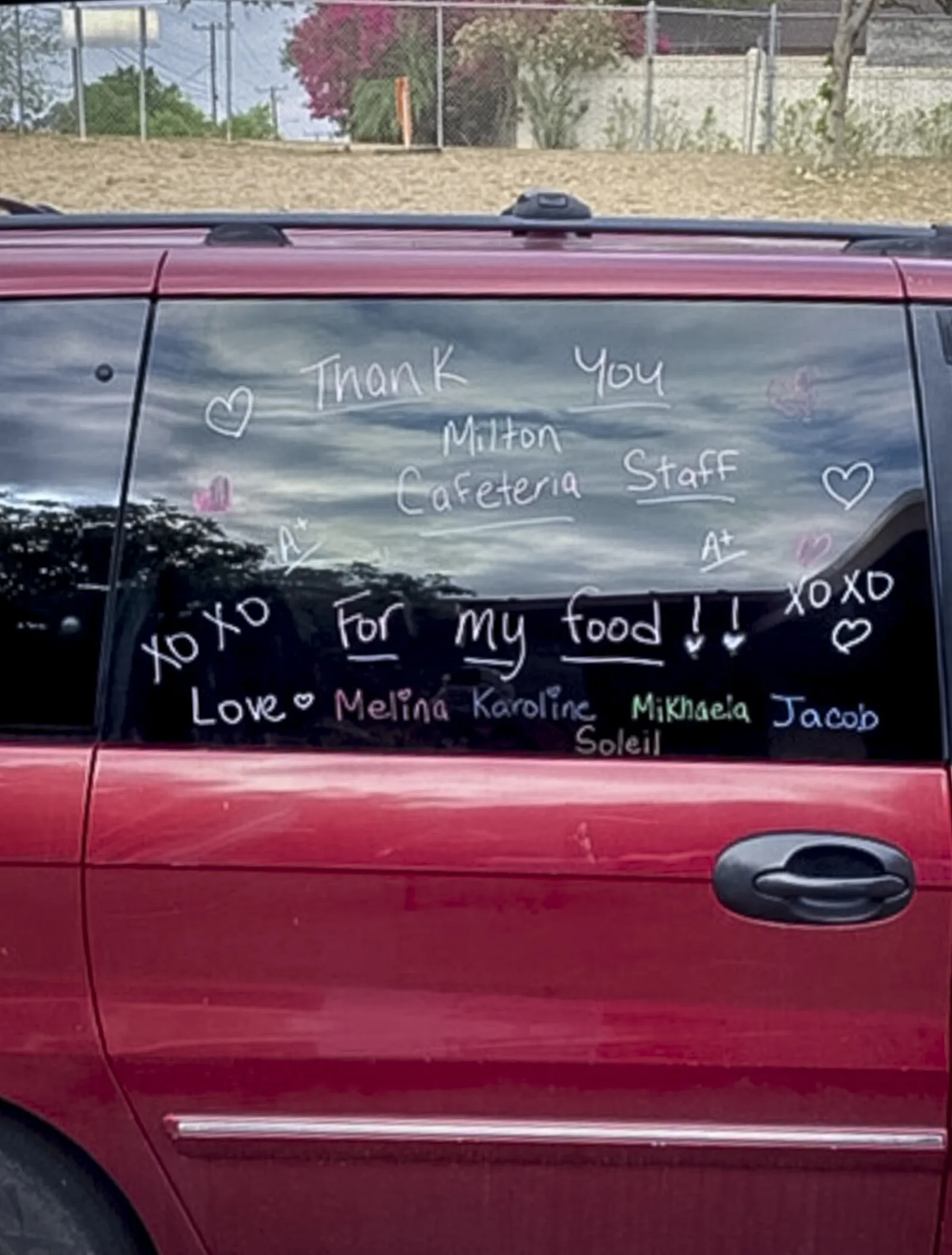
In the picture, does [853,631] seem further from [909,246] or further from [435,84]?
[435,84]

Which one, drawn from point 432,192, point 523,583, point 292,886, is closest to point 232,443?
point 523,583

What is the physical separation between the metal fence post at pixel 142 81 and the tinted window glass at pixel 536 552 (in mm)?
15169

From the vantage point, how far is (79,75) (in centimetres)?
1655

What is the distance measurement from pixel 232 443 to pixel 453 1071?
903mm

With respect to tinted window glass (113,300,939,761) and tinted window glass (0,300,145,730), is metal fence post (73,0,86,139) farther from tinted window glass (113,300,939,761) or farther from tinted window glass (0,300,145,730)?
tinted window glass (113,300,939,761)

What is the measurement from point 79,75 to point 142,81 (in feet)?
2.47

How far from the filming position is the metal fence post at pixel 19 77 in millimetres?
15867

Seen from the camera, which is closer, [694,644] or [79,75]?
[694,644]

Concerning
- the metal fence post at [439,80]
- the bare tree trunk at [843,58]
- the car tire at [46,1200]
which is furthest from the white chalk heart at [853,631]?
the metal fence post at [439,80]

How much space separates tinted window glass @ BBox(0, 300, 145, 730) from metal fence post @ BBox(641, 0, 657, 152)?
50.5 ft

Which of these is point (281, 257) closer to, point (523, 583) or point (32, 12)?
point (523, 583)

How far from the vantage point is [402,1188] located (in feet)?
7.13

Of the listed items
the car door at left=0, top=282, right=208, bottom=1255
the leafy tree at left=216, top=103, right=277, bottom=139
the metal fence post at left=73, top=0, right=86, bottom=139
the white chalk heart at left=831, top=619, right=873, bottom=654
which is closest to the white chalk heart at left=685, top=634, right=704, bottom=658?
the white chalk heart at left=831, top=619, right=873, bottom=654

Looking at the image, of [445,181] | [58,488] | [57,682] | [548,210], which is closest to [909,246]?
[548,210]
